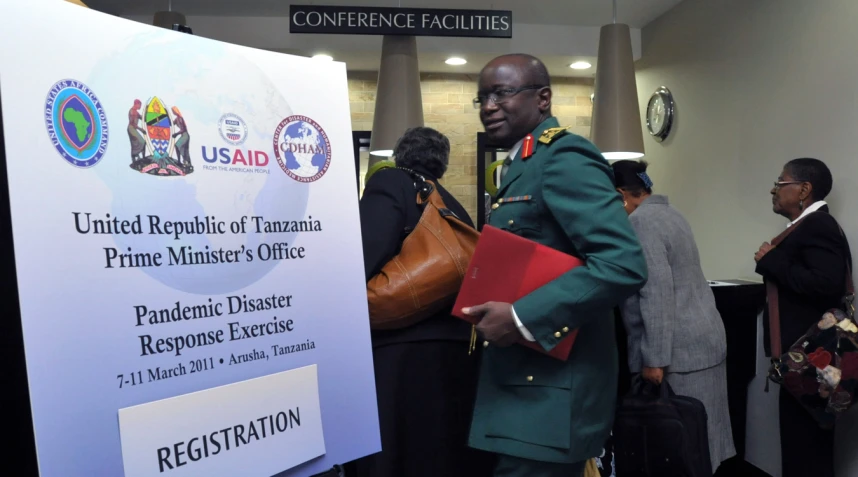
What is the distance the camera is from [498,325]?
1.17 meters

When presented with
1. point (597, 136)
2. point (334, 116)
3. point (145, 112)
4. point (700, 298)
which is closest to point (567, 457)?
point (334, 116)

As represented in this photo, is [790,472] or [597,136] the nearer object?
[790,472]

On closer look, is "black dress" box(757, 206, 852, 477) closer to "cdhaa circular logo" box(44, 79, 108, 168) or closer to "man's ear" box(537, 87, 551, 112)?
"man's ear" box(537, 87, 551, 112)

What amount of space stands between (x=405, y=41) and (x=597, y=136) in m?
1.34

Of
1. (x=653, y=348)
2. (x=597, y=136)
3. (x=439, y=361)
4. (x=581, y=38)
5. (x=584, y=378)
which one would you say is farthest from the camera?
(x=581, y=38)

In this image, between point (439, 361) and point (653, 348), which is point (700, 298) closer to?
point (653, 348)

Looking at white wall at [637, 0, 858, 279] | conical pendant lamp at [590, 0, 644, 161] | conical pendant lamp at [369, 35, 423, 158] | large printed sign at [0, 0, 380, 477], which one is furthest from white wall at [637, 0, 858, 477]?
large printed sign at [0, 0, 380, 477]

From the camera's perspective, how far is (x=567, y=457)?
3.92 feet

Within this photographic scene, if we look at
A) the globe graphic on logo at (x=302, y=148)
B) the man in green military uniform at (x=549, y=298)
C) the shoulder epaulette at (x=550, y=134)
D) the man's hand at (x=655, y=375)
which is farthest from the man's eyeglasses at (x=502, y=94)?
the man's hand at (x=655, y=375)

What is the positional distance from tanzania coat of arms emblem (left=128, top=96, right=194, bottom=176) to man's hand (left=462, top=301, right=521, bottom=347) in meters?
0.60

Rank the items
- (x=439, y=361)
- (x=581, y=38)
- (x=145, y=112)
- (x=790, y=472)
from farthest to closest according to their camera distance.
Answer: (x=581, y=38), (x=790, y=472), (x=439, y=361), (x=145, y=112)

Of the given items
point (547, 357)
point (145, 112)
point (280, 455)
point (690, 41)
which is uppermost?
point (690, 41)

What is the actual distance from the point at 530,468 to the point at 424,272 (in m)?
0.57

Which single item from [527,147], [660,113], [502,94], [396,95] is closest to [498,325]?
[527,147]
